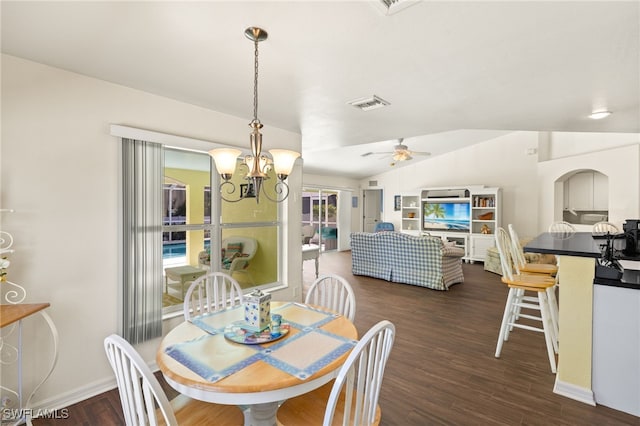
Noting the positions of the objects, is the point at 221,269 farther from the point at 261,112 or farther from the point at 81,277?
the point at 261,112

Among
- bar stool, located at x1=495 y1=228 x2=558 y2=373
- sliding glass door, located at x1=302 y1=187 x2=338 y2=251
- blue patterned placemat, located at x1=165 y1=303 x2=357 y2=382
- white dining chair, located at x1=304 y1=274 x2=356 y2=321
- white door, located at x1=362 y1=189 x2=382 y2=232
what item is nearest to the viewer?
blue patterned placemat, located at x1=165 y1=303 x2=357 y2=382

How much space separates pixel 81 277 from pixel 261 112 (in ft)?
6.55


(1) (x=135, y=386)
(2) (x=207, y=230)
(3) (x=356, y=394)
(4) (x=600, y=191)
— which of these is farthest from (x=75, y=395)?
(4) (x=600, y=191)

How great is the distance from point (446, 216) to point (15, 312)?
8.04m

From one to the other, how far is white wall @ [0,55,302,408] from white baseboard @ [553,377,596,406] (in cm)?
322

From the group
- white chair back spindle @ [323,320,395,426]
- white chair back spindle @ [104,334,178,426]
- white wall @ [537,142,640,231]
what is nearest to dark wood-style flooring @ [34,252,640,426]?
white chair back spindle @ [323,320,395,426]

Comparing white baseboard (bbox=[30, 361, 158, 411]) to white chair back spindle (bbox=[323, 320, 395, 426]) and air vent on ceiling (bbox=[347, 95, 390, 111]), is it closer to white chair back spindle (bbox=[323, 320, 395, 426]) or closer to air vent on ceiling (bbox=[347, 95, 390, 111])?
white chair back spindle (bbox=[323, 320, 395, 426])

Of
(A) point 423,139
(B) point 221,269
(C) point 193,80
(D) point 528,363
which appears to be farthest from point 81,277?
(A) point 423,139

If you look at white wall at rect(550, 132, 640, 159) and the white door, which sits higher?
white wall at rect(550, 132, 640, 159)

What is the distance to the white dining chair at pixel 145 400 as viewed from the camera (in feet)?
3.32

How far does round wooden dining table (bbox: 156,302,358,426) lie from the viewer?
45.9 inches

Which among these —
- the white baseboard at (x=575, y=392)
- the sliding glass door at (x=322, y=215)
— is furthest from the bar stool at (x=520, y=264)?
the sliding glass door at (x=322, y=215)

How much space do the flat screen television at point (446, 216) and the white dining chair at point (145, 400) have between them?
24.4 ft

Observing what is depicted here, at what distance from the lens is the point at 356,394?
1.25 metres
